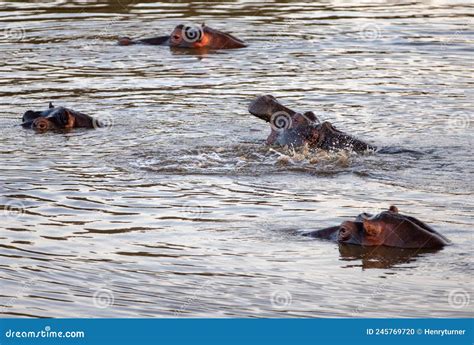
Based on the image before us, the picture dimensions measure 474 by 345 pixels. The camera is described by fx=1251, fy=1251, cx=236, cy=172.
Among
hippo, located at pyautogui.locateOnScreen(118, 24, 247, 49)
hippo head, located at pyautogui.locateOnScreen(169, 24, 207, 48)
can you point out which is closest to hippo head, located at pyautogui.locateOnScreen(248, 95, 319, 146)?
hippo, located at pyautogui.locateOnScreen(118, 24, 247, 49)

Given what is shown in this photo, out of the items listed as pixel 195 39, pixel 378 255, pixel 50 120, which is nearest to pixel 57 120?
pixel 50 120

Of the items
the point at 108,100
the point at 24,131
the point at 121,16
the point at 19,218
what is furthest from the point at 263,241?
the point at 121,16

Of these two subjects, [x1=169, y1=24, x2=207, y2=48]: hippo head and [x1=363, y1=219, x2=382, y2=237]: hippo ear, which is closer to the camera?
[x1=363, y1=219, x2=382, y2=237]: hippo ear

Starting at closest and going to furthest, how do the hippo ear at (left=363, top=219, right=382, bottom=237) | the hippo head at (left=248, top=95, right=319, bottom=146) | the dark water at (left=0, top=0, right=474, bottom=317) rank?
1. the dark water at (left=0, top=0, right=474, bottom=317)
2. the hippo ear at (left=363, top=219, right=382, bottom=237)
3. the hippo head at (left=248, top=95, right=319, bottom=146)

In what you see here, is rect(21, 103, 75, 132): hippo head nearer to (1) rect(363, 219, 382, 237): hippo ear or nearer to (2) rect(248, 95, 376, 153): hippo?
(2) rect(248, 95, 376, 153): hippo

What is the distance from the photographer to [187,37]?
641 inches

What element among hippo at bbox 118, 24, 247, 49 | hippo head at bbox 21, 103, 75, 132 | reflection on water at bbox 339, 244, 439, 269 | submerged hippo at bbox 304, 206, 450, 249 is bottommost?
reflection on water at bbox 339, 244, 439, 269

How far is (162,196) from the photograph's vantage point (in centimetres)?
916

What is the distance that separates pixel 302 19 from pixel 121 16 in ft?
9.06

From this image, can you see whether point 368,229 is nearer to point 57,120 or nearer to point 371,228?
point 371,228

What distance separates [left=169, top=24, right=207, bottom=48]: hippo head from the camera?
16203mm

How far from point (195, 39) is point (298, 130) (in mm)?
5939

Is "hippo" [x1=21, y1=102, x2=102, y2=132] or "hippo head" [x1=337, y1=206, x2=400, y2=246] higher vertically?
"hippo" [x1=21, y1=102, x2=102, y2=132]

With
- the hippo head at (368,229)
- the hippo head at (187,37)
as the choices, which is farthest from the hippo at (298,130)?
the hippo head at (187,37)
